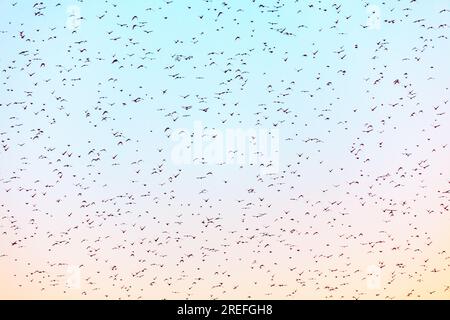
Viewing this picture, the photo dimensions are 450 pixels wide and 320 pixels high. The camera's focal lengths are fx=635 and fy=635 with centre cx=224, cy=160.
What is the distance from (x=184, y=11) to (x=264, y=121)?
63 cm

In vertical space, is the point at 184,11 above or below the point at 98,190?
above

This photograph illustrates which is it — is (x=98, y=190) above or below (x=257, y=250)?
above

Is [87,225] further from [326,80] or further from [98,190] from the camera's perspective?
[326,80]

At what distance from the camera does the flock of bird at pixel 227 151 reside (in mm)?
2955

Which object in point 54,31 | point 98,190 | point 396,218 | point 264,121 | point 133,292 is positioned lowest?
point 133,292

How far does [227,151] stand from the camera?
299cm

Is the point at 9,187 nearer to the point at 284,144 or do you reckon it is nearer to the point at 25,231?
the point at 25,231

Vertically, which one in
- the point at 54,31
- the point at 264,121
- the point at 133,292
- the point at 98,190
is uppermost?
the point at 54,31

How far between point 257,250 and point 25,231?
3.57 ft

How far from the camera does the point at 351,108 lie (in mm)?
2982

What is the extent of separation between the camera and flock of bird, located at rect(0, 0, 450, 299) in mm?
2955

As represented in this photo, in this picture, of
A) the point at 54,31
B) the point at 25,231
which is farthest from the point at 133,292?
the point at 54,31

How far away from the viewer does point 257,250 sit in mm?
2998

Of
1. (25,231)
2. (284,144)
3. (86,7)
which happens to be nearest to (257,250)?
(284,144)
